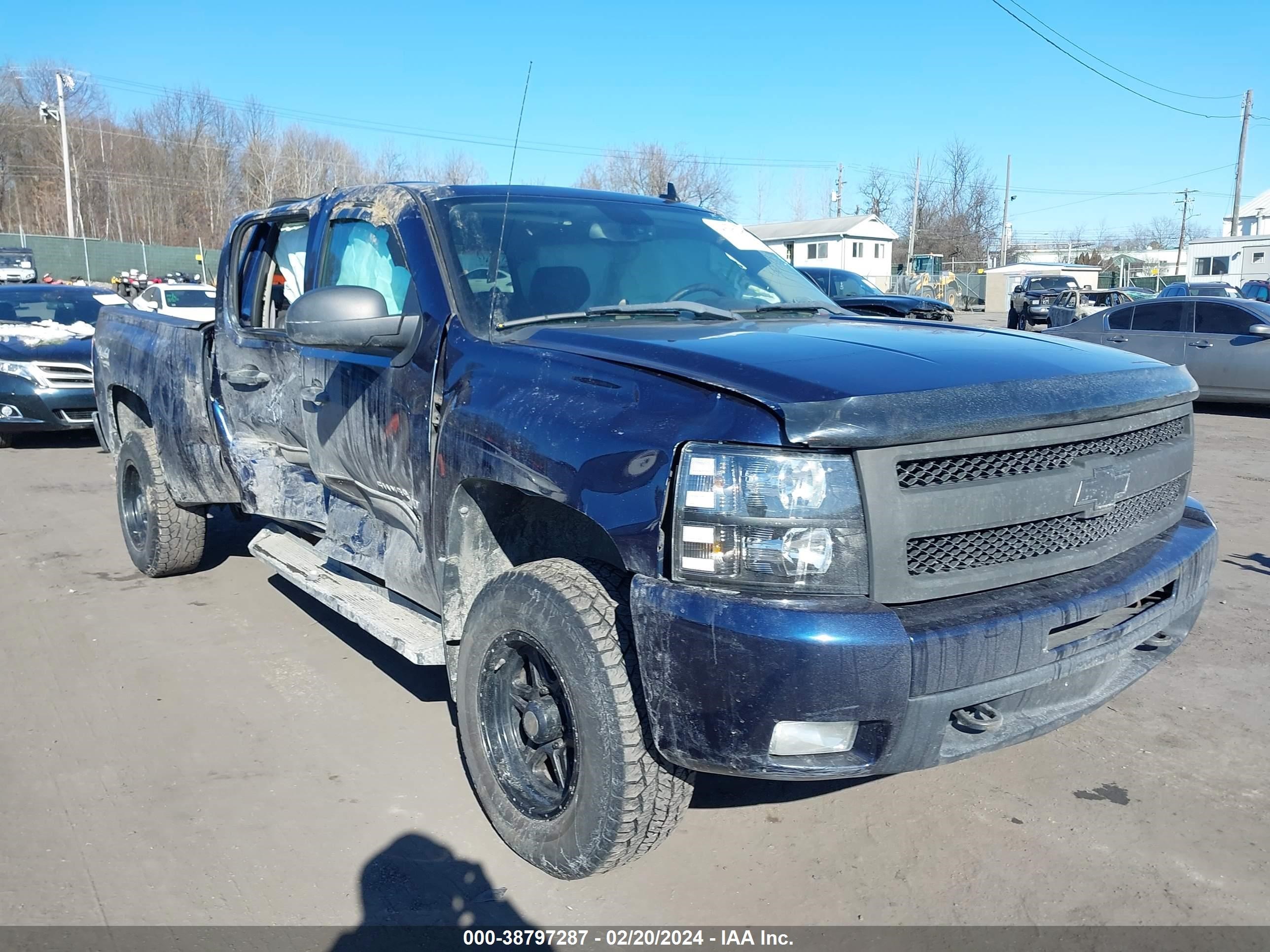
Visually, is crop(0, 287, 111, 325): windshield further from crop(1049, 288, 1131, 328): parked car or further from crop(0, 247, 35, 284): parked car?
crop(0, 247, 35, 284): parked car

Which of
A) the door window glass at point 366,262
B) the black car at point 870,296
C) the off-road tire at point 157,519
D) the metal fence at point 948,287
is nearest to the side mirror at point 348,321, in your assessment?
the door window glass at point 366,262

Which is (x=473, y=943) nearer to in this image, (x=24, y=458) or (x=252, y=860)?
(x=252, y=860)

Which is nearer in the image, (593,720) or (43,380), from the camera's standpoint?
(593,720)

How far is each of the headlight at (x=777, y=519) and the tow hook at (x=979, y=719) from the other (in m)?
0.42

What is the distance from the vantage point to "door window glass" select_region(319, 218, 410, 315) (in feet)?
11.8

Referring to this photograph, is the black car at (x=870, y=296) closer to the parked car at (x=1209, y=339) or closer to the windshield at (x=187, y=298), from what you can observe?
the parked car at (x=1209, y=339)

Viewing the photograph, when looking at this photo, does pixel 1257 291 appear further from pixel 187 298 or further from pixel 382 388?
pixel 382 388

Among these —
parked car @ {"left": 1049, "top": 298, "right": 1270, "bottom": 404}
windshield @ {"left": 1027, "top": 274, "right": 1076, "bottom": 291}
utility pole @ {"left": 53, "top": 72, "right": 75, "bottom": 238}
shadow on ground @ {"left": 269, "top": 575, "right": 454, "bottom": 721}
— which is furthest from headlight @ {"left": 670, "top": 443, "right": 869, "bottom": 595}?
utility pole @ {"left": 53, "top": 72, "right": 75, "bottom": 238}

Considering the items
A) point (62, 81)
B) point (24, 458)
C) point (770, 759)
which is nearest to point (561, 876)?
point (770, 759)

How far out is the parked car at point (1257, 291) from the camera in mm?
23500

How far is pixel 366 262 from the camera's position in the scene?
12.7 ft

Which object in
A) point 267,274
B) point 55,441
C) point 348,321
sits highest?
point 267,274

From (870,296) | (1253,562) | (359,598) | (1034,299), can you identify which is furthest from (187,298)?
(1034,299)

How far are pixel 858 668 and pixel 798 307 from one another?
184cm
